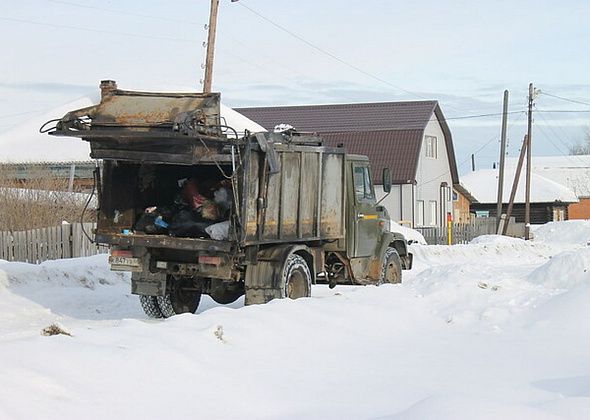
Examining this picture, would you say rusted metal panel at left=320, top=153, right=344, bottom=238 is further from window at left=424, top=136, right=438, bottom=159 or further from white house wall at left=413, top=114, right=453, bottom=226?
window at left=424, top=136, right=438, bottom=159

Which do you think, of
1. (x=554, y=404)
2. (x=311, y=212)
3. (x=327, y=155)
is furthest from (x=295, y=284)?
(x=554, y=404)

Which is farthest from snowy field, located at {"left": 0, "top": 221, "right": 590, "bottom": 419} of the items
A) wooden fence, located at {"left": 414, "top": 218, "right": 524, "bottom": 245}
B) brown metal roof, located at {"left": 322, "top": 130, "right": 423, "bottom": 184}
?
brown metal roof, located at {"left": 322, "top": 130, "right": 423, "bottom": 184}

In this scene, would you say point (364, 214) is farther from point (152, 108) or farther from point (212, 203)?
point (152, 108)

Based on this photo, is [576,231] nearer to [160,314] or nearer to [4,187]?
[4,187]

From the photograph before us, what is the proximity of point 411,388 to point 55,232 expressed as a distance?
50.0ft

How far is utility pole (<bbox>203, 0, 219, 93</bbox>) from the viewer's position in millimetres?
28125

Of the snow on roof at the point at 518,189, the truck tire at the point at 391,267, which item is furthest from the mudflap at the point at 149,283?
the snow on roof at the point at 518,189

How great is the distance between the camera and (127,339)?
8906mm

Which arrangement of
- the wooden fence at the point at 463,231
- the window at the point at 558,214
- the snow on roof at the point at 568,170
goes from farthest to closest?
the snow on roof at the point at 568,170 → the window at the point at 558,214 → the wooden fence at the point at 463,231

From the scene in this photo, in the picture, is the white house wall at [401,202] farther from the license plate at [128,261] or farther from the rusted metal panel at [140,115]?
the rusted metal panel at [140,115]

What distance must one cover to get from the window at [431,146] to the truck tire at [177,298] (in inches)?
1380

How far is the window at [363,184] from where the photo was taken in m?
15.6

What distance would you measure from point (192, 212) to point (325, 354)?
441 centimetres

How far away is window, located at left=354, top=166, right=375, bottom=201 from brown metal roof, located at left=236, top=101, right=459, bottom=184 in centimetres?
2659
